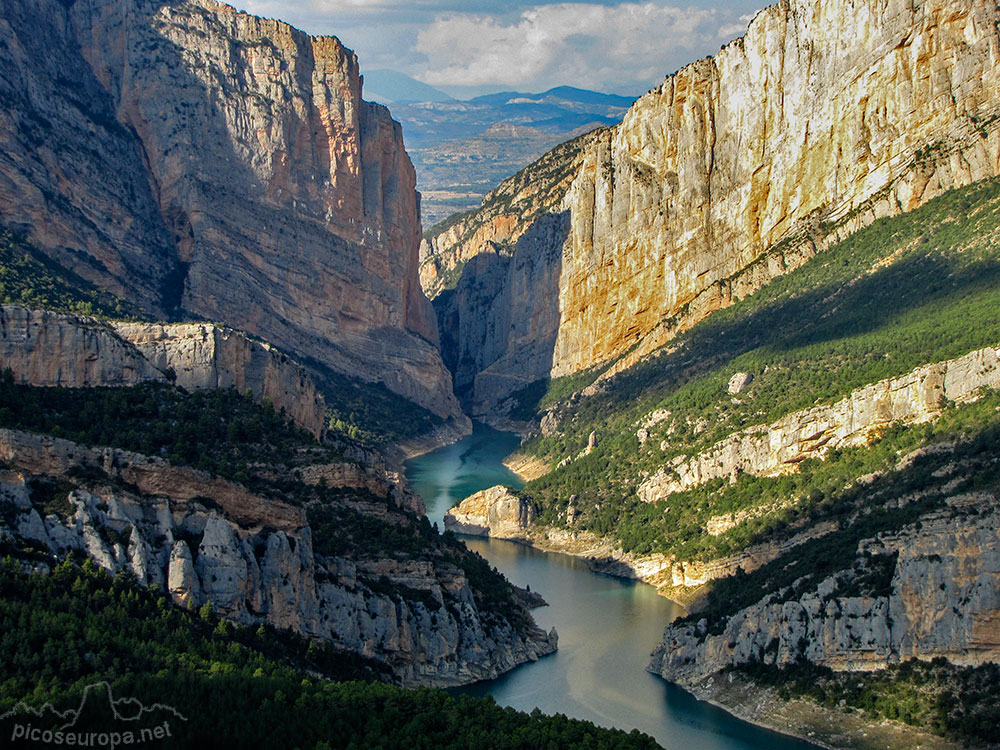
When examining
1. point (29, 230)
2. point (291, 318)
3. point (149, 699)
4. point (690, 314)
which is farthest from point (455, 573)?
point (291, 318)

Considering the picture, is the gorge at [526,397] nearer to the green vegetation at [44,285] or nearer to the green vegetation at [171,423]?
the green vegetation at [171,423]

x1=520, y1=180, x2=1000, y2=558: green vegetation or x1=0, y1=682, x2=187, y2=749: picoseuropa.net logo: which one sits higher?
x1=520, y1=180, x2=1000, y2=558: green vegetation

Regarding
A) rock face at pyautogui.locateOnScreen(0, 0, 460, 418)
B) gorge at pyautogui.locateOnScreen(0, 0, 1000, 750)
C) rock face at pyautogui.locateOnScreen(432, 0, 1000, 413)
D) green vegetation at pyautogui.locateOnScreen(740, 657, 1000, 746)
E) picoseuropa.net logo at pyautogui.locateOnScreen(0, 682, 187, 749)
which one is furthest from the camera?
rock face at pyautogui.locateOnScreen(0, 0, 460, 418)

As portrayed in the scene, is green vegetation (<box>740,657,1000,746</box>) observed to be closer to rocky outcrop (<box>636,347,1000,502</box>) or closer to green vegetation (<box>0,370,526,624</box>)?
green vegetation (<box>0,370,526,624</box>)

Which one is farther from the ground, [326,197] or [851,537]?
[326,197]

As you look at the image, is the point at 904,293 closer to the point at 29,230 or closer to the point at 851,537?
the point at 851,537

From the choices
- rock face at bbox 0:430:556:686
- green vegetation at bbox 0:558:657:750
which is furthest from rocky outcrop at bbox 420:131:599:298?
green vegetation at bbox 0:558:657:750

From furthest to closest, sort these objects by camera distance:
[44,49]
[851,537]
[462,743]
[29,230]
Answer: [44,49] < [29,230] < [851,537] < [462,743]

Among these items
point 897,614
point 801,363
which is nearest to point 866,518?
point 897,614
